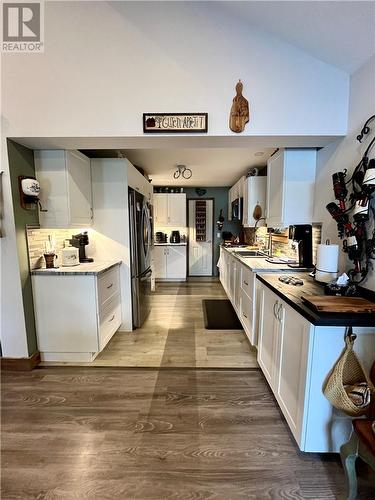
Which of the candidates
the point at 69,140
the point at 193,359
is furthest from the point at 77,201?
the point at 193,359

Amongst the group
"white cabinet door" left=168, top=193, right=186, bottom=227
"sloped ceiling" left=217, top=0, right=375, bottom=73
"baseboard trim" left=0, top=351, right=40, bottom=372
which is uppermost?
"sloped ceiling" left=217, top=0, right=375, bottom=73

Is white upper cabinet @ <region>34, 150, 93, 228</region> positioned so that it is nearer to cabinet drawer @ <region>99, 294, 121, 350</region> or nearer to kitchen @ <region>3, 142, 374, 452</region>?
kitchen @ <region>3, 142, 374, 452</region>

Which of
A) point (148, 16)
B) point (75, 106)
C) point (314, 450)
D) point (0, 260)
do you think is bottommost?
point (314, 450)

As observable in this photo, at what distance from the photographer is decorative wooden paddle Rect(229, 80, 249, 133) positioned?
1.68m

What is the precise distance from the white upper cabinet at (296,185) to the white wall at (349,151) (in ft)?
0.22

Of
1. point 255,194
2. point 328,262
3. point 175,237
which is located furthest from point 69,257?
point 175,237

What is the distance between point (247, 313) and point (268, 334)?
81 cm

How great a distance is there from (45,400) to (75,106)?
229 cm

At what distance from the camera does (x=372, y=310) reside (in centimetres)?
115

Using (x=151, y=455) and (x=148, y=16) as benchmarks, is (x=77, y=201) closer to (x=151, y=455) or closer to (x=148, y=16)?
(x=148, y=16)

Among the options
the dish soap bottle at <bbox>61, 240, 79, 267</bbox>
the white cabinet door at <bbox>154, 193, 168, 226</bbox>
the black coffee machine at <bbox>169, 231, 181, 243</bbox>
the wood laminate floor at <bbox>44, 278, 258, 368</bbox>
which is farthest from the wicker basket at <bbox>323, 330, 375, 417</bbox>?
the white cabinet door at <bbox>154, 193, 168, 226</bbox>

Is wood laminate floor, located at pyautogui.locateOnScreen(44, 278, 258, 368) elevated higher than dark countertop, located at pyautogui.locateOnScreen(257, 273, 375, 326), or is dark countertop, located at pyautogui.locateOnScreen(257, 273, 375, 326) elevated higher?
dark countertop, located at pyautogui.locateOnScreen(257, 273, 375, 326)

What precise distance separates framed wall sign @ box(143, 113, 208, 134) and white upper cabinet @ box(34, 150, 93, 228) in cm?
94

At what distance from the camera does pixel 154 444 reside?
1352 millimetres
